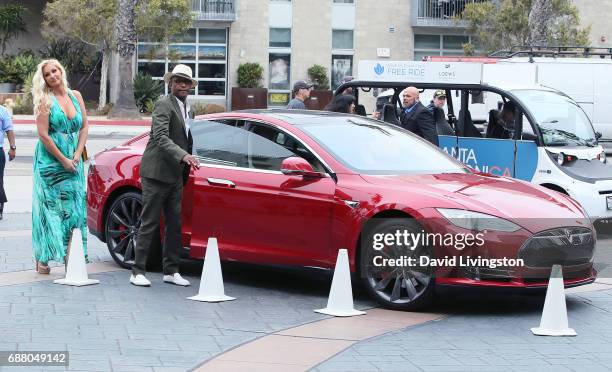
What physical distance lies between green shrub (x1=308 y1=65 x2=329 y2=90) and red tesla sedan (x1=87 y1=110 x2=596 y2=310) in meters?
36.0

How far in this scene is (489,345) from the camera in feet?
26.3

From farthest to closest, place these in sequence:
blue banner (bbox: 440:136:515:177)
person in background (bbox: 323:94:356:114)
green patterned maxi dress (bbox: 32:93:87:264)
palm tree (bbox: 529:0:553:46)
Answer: palm tree (bbox: 529:0:553:46)
person in background (bbox: 323:94:356:114)
blue banner (bbox: 440:136:515:177)
green patterned maxi dress (bbox: 32:93:87:264)

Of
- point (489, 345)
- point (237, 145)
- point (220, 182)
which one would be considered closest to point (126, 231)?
point (220, 182)

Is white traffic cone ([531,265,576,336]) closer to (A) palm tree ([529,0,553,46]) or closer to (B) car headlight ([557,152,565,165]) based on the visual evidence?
(B) car headlight ([557,152,565,165])

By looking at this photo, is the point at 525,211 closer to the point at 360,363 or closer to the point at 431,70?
the point at 360,363

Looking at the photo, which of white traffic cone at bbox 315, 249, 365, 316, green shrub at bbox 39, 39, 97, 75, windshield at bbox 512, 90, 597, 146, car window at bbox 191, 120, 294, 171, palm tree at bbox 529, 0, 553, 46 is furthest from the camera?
green shrub at bbox 39, 39, 97, 75

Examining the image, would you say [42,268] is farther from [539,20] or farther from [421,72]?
[539,20]

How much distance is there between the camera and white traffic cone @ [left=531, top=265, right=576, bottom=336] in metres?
8.38

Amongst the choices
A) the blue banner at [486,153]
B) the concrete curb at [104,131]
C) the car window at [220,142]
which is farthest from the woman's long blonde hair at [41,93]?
the concrete curb at [104,131]

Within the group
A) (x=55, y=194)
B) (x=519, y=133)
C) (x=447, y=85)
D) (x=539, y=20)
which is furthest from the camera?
(x=539, y=20)

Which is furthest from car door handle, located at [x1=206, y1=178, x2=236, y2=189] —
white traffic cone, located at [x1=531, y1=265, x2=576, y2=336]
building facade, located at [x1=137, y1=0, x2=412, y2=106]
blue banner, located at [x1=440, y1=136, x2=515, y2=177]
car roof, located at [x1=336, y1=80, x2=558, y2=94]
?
building facade, located at [x1=137, y1=0, x2=412, y2=106]

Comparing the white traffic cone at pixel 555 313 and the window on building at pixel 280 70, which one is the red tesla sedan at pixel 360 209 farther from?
the window on building at pixel 280 70

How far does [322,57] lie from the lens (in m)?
47.4

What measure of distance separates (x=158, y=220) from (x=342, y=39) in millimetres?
38213
